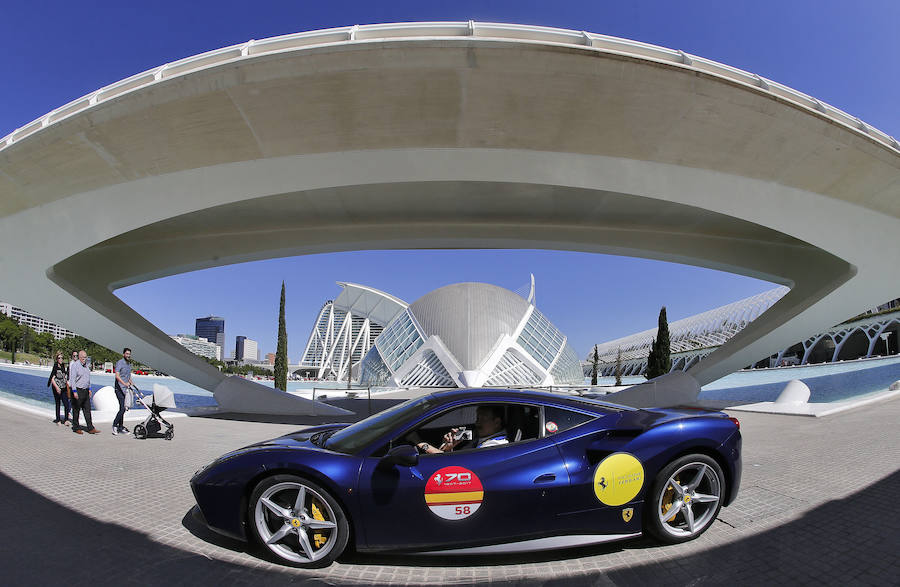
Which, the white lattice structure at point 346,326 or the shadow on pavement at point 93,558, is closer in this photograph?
the shadow on pavement at point 93,558

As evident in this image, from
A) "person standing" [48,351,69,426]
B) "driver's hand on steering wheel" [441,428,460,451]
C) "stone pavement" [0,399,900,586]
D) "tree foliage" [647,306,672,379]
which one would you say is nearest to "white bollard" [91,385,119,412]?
"person standing" [48,351,69,426]

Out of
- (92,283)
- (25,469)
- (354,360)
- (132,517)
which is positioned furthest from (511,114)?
(354,360)

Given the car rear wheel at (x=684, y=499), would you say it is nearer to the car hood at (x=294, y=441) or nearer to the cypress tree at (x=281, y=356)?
the car hood at (x=294, y=441)

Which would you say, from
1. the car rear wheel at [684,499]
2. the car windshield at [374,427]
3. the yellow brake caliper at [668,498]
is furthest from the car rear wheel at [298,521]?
the yellow brake caliper at [668,498]

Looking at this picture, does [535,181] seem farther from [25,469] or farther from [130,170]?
[25,469]

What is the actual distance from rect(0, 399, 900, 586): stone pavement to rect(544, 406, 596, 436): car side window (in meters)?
0.86

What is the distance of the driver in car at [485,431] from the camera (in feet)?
11.4

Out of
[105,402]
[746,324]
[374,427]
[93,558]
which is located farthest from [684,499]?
[746,324]

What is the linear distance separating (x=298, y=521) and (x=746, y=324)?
80.1 meters

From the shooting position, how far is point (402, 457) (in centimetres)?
292

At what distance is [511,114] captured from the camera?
8961 mm

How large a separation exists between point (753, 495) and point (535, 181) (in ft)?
25.4

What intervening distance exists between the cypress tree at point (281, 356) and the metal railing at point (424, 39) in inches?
837

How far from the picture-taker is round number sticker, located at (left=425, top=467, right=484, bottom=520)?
2.94 m
